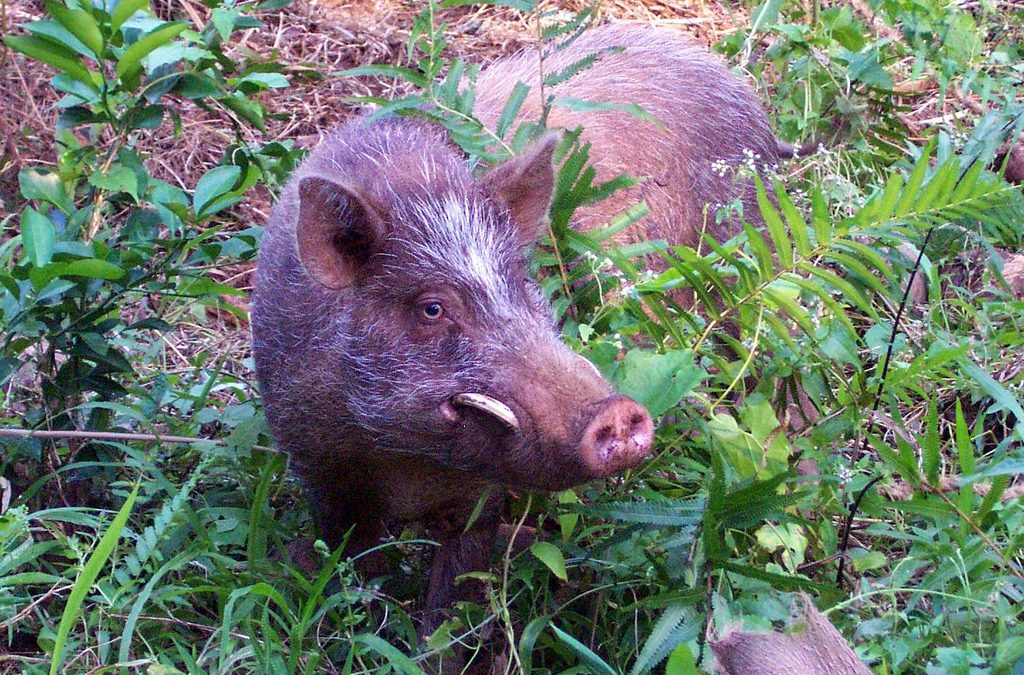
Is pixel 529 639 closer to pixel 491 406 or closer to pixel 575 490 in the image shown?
pixel 575 490

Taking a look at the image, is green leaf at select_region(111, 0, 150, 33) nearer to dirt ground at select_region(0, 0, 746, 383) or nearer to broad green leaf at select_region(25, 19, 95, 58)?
broad green leaf at select_region(25, 19, 95, 58)

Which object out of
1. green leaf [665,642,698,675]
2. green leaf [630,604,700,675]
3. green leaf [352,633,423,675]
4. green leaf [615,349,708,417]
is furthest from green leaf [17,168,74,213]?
green leaf [665,642,698,675]

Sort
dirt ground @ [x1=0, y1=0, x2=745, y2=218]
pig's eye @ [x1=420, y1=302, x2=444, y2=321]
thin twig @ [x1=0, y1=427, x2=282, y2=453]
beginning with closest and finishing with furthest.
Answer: pig's eye @ [x1=420, y1=302, x2=444, y2=321], thin twig @ [x1=0, y1=427, x2=282, y2=453], dirt ground @ [x1=0, y1=0, x2=745, y2=218]

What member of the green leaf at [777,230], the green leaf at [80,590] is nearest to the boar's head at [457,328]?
the green leaf at [777,230]

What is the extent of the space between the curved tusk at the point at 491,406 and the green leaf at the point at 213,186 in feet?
4.23

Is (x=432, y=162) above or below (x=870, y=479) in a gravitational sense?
above

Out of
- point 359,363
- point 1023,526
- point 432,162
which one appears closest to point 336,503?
point 359,363

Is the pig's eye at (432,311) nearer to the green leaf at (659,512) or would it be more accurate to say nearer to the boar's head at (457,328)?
the boar's head at (457,328)

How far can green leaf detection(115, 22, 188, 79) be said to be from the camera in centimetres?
347

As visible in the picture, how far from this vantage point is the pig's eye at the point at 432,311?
318 centimetres

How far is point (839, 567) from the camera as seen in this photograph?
3.33 metres

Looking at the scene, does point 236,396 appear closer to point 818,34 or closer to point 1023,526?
point 1023,526

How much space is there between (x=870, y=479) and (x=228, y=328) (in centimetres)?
303

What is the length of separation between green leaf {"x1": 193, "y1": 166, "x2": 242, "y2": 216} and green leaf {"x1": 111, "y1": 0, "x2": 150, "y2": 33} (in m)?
0.55
